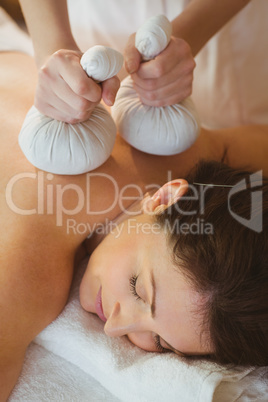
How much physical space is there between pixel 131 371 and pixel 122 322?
0.12 m

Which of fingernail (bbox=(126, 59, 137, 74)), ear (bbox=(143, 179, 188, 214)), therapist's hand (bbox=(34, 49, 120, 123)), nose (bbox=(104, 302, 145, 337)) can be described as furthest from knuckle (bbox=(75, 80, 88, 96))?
nose (bbox=(104, 302, 145, 337))

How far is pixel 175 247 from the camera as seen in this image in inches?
33.5

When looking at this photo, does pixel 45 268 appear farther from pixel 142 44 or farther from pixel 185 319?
pixel 142 44

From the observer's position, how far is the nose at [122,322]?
2.86ft

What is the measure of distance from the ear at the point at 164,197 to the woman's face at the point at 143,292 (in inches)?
1.2

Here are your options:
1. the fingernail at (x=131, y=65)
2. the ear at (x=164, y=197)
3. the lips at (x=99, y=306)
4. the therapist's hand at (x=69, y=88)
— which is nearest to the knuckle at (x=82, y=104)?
the therapist's hand at (x=69, y=88)

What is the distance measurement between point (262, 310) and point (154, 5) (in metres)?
1.01

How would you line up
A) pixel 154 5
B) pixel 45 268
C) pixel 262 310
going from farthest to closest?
1. pixel 154 5
2. pixel 45 268
3. pixel 262 310

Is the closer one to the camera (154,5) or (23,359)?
(23,359)

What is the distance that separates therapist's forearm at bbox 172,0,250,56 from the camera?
1145mm

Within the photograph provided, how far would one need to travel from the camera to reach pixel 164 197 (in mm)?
989

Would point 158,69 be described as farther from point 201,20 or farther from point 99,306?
point 99,306

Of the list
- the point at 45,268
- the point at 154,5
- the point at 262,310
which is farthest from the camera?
the point at 154,5

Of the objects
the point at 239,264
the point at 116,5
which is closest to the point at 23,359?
the point at 239,264
